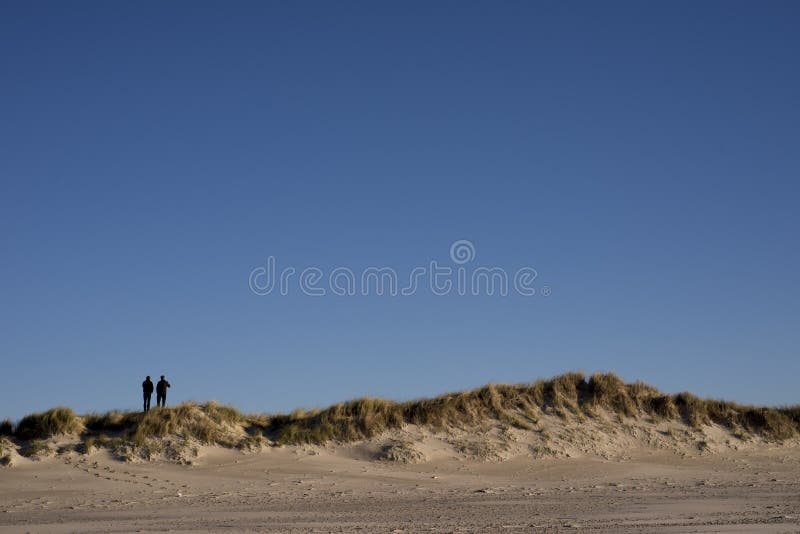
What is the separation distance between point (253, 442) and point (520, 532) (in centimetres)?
1171

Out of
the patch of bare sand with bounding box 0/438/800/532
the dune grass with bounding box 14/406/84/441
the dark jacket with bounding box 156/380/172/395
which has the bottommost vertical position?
the patch of bare sand with bounding box 0/438/800/532

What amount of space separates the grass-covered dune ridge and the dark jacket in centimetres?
154

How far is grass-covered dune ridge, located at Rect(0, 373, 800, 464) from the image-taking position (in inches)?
904

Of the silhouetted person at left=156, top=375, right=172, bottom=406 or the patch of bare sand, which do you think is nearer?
the patch of bare sand

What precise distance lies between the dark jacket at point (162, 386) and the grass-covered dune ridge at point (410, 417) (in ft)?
5.06

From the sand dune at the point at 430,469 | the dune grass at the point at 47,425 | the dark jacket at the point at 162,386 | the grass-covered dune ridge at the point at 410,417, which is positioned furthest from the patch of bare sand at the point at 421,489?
the dark jacket at the point at 162,386

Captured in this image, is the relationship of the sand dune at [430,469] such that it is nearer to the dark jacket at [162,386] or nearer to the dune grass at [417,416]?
the dune grass at [417,416]

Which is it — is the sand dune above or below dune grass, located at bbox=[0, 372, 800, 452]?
below

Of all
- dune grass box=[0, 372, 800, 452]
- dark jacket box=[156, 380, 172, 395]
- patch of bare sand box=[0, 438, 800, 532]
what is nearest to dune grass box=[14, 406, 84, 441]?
dune grass box=[0, 372, 800, 452]

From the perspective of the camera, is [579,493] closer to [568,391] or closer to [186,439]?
[568,391]

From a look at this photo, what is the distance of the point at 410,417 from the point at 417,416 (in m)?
0.21

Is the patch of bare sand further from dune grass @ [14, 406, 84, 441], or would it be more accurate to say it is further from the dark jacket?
the dark jacket

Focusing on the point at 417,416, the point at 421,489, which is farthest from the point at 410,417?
the point at 421,489

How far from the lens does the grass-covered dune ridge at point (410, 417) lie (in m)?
23.0
